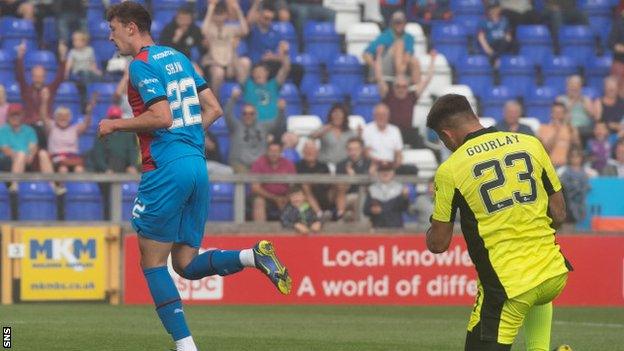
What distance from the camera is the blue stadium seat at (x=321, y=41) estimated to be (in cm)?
2227

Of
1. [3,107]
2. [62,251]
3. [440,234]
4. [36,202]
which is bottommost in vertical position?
[62,251]

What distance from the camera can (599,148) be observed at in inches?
796

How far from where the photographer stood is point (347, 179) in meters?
17.0

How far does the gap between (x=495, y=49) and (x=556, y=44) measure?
135cm

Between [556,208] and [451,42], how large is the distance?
15946mm

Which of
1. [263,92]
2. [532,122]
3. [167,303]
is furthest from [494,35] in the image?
[167,303]

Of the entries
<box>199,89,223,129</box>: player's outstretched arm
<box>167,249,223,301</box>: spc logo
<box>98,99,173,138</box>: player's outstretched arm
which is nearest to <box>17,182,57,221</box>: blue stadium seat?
<box>167,249,223,301</box>: spc logo

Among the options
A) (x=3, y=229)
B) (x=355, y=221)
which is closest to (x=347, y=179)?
(x=355, y=221)

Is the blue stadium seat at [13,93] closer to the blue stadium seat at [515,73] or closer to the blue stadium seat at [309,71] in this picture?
the blue stadium seat at [309,71]

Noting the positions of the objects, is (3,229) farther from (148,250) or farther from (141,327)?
(148,250)

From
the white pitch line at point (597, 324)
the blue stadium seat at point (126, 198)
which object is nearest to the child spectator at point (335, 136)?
the blue stadium seat at point (126, 198)

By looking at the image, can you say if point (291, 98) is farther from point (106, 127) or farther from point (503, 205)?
point (503, 205)

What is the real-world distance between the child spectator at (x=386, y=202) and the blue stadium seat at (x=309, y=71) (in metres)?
4.22

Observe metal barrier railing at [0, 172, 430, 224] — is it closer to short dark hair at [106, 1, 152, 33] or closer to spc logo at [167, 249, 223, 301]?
spc logo at [167, 249, 223, 301]
